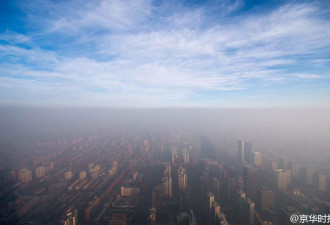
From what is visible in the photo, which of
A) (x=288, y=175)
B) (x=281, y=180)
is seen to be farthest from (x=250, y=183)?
(x=288, y=175)

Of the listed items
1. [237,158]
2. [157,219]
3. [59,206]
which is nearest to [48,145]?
[59,206]

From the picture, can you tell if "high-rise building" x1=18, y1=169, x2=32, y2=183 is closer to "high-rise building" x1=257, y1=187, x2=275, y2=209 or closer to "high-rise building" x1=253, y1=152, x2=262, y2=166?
"high-rise building" x1=257, y1=187, x2=275, y2=209

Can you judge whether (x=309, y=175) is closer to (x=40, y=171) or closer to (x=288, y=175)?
(x=288, y=175)

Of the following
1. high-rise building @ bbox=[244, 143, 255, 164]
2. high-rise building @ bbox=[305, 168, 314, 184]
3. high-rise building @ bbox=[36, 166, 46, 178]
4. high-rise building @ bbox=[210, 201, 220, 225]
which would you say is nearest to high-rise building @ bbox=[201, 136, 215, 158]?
high-rise building @ bbox=[244, 143, 255, 164]

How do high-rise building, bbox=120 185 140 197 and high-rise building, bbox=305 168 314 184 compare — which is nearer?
high-rise building, bbox=120 185 140 197

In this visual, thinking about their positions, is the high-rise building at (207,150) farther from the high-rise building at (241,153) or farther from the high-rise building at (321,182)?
the high-rise building at (321,182)

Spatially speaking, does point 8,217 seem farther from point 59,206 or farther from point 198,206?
point 198,206
